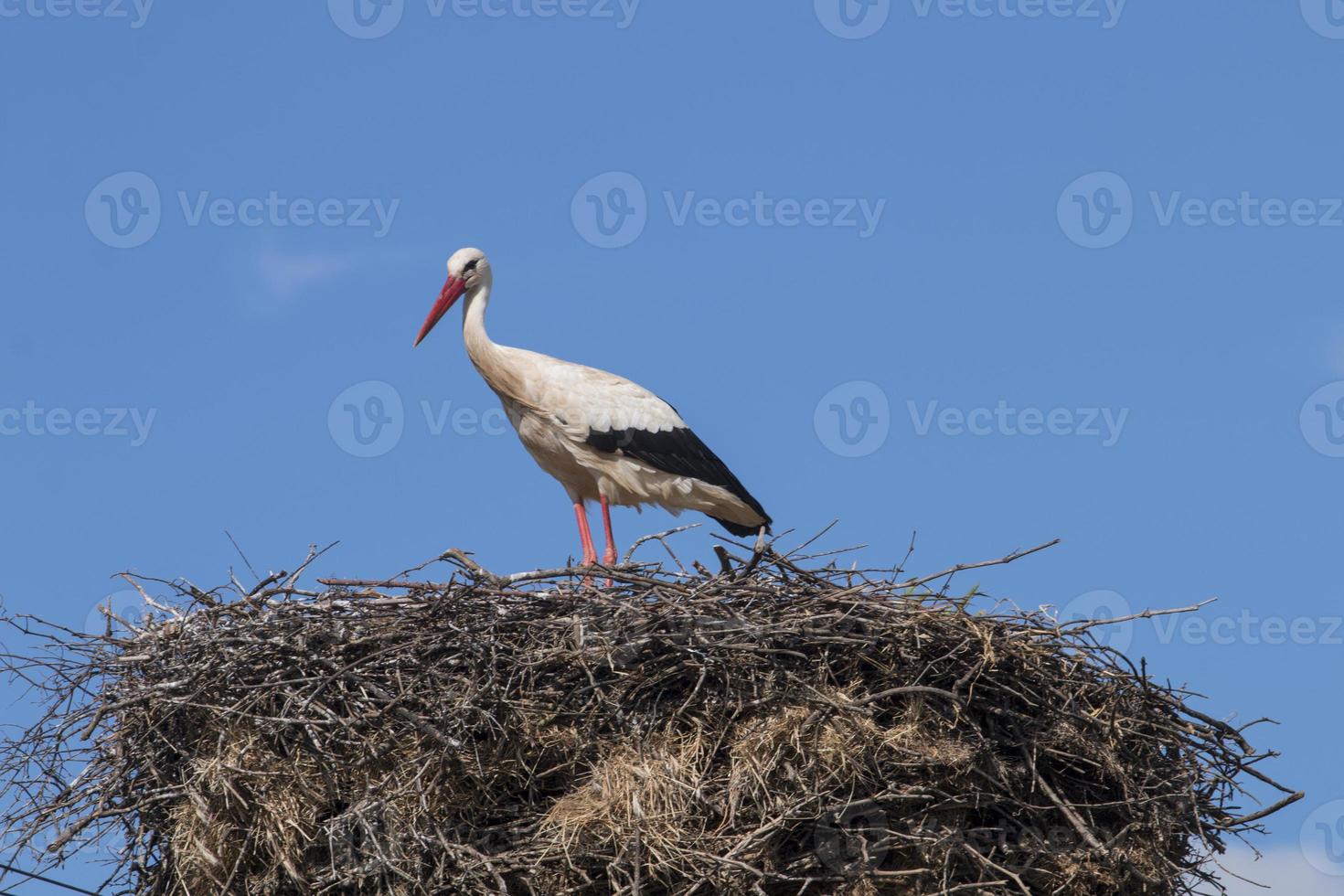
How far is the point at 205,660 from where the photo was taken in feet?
20.0

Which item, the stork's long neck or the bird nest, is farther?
the stork's long neck

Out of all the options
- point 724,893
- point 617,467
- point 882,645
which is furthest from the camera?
point 617,467

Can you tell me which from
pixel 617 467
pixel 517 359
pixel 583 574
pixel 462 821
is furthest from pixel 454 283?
pixel 462 821

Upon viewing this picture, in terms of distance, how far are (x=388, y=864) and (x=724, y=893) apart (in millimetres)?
1092

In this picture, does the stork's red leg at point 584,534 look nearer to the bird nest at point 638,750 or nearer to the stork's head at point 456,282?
the stork's head at point 456,282

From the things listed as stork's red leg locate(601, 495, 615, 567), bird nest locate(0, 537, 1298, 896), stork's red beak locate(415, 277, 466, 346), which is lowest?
bird nest locate(0, 537, 1298, 896)

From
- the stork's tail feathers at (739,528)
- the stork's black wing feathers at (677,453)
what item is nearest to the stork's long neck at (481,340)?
the stork's black wing feathers at (677,453)

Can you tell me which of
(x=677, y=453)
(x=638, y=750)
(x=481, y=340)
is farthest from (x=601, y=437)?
(x=638, y=750)

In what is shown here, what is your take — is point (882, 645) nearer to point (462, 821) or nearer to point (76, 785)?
point (462, 821)

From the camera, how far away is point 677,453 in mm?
8523

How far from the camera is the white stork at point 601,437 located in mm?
8438

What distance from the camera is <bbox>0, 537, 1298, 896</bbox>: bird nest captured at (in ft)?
18.7

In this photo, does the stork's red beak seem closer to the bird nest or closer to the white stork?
the white stork

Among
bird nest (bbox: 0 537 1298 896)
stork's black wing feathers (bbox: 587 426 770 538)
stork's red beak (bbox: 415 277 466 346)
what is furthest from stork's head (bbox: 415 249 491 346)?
bird nest (bbox: 0 537 1298 896)
